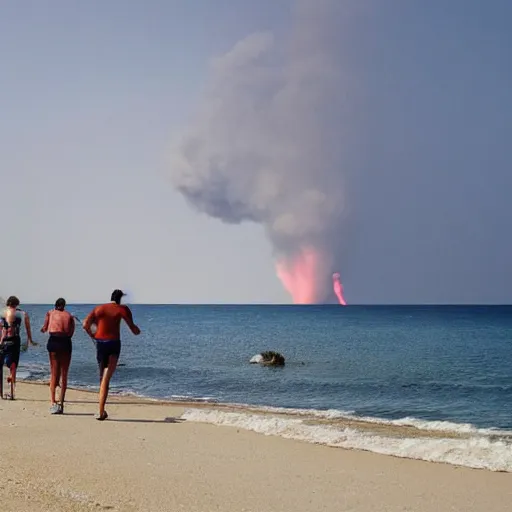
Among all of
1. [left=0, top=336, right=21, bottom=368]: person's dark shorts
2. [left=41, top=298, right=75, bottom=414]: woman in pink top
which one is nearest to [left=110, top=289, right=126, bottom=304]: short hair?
[left=41, top=298, right=75, bottom=414]: woman in pink top

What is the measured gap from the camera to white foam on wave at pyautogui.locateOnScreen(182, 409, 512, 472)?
985 cm

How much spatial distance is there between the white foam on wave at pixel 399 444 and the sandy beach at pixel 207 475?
16.3 inches

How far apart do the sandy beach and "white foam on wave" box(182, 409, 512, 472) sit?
413mm

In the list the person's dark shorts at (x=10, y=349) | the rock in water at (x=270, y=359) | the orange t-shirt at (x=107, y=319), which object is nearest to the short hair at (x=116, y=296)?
the orange t-shirt at (x=107, y=319)

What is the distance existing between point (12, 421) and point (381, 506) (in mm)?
7500

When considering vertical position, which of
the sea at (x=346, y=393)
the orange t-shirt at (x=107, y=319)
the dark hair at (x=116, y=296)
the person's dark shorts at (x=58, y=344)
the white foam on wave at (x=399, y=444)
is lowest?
the sea at (x=346, y=393)

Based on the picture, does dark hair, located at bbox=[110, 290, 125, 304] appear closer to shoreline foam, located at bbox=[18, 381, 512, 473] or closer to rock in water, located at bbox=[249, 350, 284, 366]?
shoreline foam, located at bbox=[18, 381, 512, 473]

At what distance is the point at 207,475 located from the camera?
8133mm

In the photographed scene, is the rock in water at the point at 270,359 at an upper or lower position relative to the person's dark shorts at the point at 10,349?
lower

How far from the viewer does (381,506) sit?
702 cm

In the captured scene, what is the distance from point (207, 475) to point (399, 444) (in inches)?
166

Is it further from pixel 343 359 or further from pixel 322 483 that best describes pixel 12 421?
pixel 343 359

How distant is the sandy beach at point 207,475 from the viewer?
22.6 feet

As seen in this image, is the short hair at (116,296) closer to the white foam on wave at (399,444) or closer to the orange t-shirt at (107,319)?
the orange t-shirt at (107,319)
